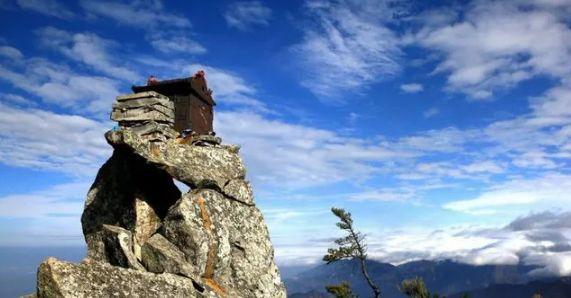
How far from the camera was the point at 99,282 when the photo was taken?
14758mm

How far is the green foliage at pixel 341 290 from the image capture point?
149 ft

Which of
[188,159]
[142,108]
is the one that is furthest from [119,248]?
[142,108]

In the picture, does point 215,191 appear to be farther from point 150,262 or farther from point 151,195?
point 150,262

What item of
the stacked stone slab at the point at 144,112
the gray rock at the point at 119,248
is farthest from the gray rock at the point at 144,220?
the stacked stone slab at the point at 144,112

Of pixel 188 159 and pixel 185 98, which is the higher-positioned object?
pixel 185 98

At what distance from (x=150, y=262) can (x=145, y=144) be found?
563 centimetres

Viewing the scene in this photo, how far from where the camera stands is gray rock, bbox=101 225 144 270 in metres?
18.0

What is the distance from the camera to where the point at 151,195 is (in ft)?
78.8

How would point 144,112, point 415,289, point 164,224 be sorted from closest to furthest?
point 164,224 < point 144,112 < point 415,289

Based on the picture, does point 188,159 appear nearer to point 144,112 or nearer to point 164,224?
point 164,224

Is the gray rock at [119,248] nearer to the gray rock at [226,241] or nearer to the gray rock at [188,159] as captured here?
the gray rock at [226,241]

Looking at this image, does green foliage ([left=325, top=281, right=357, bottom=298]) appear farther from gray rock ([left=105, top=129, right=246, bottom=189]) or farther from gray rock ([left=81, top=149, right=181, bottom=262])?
gray rock ([left=81, top=149, right=181, bottom=262])

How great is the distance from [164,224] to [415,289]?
29994mm

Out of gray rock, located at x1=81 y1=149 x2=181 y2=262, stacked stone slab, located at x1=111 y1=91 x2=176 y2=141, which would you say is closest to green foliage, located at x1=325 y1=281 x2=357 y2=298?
gray rock, located at x1=81 y1=149 x2=181 y2=262
